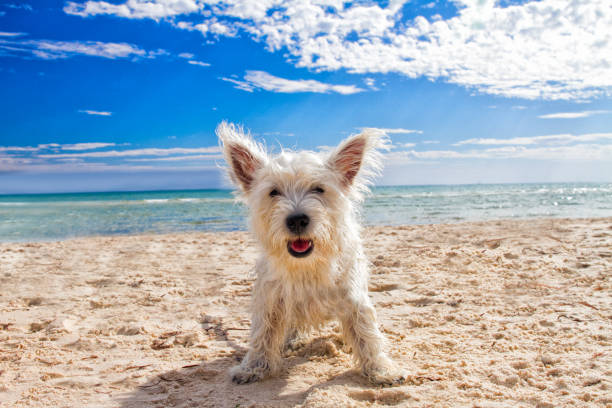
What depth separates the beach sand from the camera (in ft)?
9.37

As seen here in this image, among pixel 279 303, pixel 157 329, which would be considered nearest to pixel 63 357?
pixel 157 329

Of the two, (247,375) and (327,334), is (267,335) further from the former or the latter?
(327,334)

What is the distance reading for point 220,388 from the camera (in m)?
3.03

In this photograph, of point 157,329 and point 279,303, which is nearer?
point 279,303

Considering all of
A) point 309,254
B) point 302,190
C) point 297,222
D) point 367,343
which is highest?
point 302,190

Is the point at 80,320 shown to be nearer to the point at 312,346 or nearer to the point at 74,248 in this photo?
the point at 312,346

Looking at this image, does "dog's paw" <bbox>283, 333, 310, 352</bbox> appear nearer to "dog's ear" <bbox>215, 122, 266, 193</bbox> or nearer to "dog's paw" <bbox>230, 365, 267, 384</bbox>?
"dog's paw" <bbox>230, 365, 267, 384</bbox>

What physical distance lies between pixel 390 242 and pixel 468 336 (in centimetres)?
542

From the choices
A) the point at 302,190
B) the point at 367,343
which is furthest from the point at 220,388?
the point at 302,190

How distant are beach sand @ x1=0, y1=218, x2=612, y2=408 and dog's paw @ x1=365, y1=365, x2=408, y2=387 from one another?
72 millimetres

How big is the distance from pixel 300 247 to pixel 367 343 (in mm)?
900

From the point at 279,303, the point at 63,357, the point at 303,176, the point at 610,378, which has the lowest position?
the point at 63,357

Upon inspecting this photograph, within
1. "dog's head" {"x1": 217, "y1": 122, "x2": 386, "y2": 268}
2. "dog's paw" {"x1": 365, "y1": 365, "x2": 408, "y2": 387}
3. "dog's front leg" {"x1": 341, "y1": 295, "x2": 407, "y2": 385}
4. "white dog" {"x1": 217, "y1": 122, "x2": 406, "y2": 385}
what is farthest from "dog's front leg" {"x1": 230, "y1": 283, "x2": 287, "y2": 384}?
"dog's paw" {"x1": 365, "y1": 365, "x2": 408, "y2": 387}

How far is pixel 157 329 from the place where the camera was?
4344 millimetres
